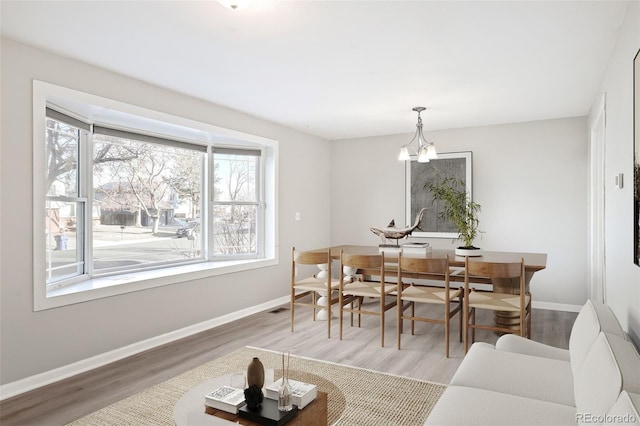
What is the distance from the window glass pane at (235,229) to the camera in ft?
17.2

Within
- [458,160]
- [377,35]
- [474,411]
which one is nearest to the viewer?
[474,411]

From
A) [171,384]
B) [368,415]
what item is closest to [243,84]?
[171,384]

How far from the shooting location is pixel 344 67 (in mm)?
3428

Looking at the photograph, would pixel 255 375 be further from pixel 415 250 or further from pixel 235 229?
pixel 235 229

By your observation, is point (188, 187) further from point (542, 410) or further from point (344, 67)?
point (542, 410)

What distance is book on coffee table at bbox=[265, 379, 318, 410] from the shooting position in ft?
6.45

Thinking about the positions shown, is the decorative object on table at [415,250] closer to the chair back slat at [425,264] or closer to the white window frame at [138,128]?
the chair back slat at [425,264]

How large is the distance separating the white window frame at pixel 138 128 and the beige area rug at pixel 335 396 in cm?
99

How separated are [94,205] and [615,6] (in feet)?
14.3

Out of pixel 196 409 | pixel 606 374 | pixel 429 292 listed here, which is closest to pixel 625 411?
pixel 606 374

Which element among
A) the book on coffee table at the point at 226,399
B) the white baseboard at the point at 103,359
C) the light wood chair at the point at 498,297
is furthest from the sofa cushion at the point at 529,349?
the white baseboard at the point at 103,359

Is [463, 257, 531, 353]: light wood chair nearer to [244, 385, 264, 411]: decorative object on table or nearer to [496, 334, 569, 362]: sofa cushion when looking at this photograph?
[496, 334, 569, 362]: sofa cushion

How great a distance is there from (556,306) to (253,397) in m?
4.77

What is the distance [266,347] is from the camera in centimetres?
383
